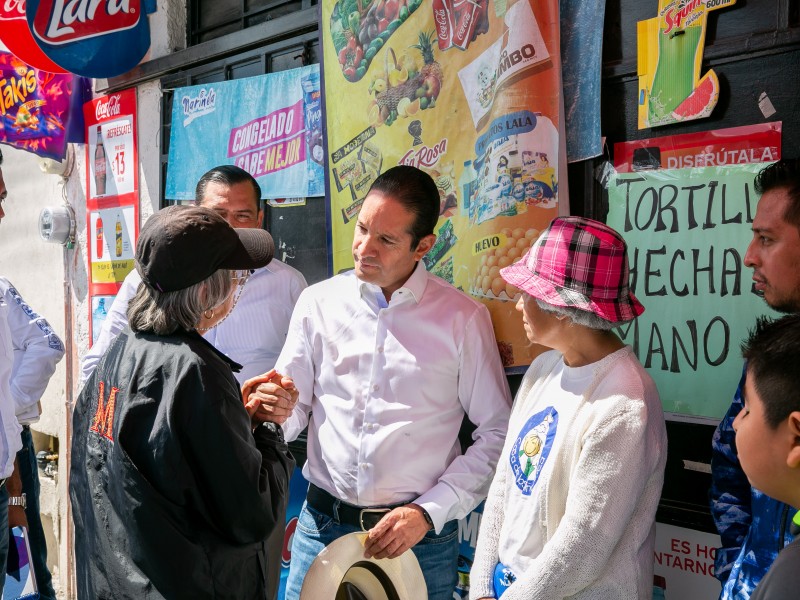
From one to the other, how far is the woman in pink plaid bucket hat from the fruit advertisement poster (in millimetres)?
690

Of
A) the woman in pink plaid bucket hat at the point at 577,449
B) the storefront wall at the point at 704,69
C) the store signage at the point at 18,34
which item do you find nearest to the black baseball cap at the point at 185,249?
the woman in pink plaid bucket hat at the point at 577,449

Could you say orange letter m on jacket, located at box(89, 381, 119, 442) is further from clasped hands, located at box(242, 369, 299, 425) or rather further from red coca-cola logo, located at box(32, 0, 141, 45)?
red coca-cola logo, located at box(32, 0, 141, 45)

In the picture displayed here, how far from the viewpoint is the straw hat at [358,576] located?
2309 millimetres

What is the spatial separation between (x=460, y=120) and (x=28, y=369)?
263 centimetres

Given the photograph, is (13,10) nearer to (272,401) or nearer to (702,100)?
(272,401)

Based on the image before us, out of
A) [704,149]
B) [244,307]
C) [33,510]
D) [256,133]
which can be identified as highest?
[256,133]

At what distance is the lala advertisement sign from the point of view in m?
4.61

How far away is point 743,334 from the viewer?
2.48 m

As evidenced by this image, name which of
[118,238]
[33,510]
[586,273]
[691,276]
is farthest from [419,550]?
[118,238]

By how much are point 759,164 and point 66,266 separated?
5.17 meters

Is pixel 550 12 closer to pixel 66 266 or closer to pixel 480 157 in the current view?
pixel 480 157

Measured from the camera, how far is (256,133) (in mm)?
4273

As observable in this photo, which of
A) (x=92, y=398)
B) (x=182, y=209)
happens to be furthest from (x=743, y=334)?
(x=92, y=398)

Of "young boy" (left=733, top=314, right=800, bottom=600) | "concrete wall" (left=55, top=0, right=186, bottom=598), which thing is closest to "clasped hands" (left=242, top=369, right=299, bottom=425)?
"young boy" (left=733, top=314, right=800, bottom=600)
